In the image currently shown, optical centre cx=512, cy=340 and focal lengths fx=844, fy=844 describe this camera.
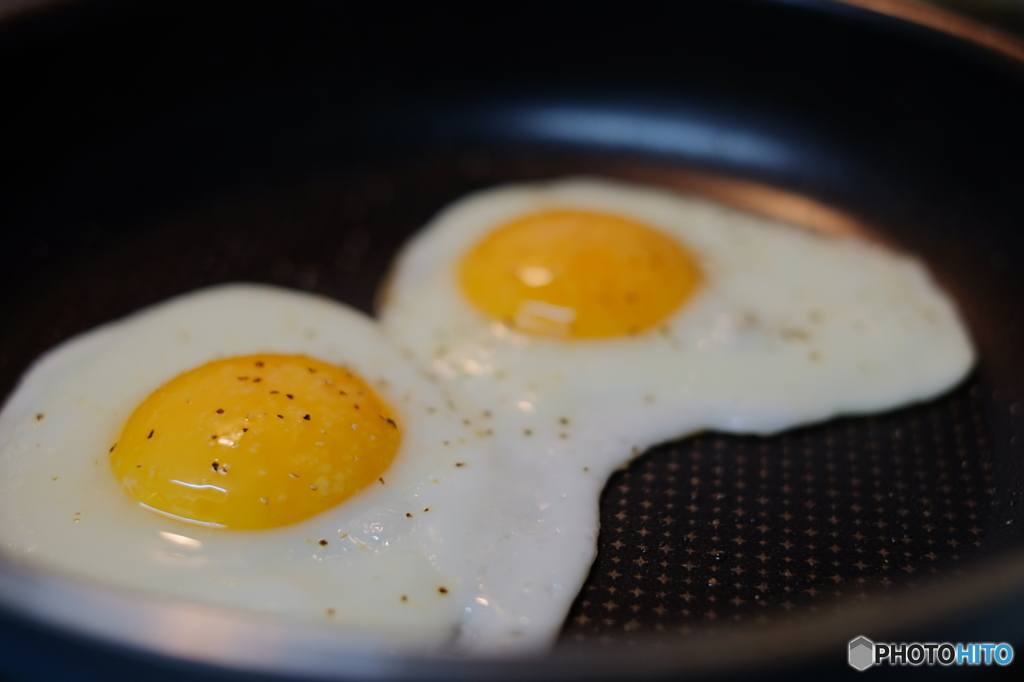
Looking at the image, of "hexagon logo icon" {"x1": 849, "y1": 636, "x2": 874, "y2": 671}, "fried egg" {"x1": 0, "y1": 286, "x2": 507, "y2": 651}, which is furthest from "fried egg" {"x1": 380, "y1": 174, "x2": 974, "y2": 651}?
"hexagon logo icon" {"x1": 849, "y1": 636, "x2": 874, "y2": 671}

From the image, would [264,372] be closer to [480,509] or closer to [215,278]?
[480,509]

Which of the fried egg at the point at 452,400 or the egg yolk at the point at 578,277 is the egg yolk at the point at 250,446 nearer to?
the fried egg at the point at 452,400

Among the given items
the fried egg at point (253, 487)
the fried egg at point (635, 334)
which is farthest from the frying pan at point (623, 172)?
the fried egg at point (253, 487)

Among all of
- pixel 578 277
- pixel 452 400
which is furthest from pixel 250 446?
pixel 578 277

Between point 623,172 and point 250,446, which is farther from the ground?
point 623,172

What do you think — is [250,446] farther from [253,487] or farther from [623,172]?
[623,172]

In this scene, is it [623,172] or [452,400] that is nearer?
[452,400]

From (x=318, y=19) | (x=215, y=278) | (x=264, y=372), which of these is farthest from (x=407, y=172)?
(x=264, y=372)
